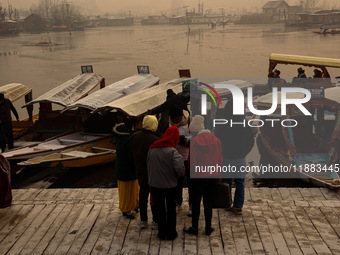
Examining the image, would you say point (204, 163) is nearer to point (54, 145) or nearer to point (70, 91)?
point (54, 145)

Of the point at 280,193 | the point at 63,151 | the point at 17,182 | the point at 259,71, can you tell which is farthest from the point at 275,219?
the point at 259,71

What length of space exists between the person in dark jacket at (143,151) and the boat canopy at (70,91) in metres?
8.31

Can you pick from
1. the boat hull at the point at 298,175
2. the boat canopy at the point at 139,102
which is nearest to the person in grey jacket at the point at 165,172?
the boat hull at the point at 298,175

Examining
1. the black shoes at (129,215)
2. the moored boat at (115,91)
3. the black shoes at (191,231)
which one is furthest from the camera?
the moored boat at (115,91)

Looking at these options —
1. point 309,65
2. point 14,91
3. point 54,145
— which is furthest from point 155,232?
point 309,65

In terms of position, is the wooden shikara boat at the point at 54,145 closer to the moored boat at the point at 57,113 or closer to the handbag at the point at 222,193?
the moored boat at the point at 57,113

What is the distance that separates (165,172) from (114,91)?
9423 millimetres

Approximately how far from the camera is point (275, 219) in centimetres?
549

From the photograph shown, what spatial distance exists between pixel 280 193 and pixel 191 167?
10.2 ft

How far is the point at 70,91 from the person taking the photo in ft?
46.9

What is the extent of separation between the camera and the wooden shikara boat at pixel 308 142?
9.27 metres

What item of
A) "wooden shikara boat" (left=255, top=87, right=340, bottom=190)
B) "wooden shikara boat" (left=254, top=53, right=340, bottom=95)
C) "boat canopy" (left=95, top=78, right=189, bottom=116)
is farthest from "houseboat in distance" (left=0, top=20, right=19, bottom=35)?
"wooden shikara boat" (left=255, top=87, right=340, bottom=190)

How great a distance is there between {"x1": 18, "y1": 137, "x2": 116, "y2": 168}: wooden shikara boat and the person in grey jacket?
6499 mm

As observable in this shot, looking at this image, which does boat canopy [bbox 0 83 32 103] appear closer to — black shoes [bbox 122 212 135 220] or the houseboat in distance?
black shoes [bbox 122 212 135 220]
